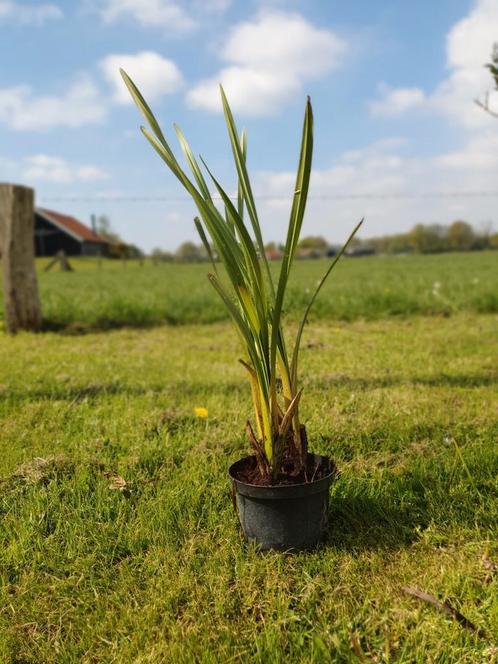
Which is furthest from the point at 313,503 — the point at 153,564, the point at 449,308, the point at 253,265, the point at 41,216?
the point at 41,216

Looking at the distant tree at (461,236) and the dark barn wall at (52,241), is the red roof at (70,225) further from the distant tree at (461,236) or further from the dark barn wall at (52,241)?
the distant tree at (461,236)

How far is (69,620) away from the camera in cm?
158

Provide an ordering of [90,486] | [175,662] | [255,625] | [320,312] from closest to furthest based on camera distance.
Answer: [175,662], [255,625], [90,486], [320,312]

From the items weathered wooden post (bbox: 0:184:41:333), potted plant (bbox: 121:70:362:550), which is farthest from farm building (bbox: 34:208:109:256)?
potted plant (bbox: 121:70:362:550)

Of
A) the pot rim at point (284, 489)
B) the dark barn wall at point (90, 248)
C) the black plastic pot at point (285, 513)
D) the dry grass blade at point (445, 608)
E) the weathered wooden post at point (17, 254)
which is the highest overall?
→ the dark barn wall at point (90, 248)

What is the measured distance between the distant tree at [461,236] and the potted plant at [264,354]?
49.5 m

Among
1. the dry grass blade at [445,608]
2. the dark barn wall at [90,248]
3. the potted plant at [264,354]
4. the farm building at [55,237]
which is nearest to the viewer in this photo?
the dry grass blade at [445,608]

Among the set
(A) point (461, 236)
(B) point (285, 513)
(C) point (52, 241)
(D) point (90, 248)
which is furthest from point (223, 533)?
(A) point (461, 236)

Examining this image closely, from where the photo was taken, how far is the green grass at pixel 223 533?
1.48 metres

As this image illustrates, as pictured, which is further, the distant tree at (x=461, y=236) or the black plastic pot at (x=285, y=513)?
the distant tree at (x=461, y=236)

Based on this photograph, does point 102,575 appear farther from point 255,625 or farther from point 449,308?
point 449,308

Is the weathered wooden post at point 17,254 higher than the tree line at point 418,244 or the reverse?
the reverse

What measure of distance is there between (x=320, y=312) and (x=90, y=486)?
208 inches

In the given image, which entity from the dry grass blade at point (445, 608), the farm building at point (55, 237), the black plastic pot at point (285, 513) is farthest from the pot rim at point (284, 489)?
the farm building at point (55, 237)
